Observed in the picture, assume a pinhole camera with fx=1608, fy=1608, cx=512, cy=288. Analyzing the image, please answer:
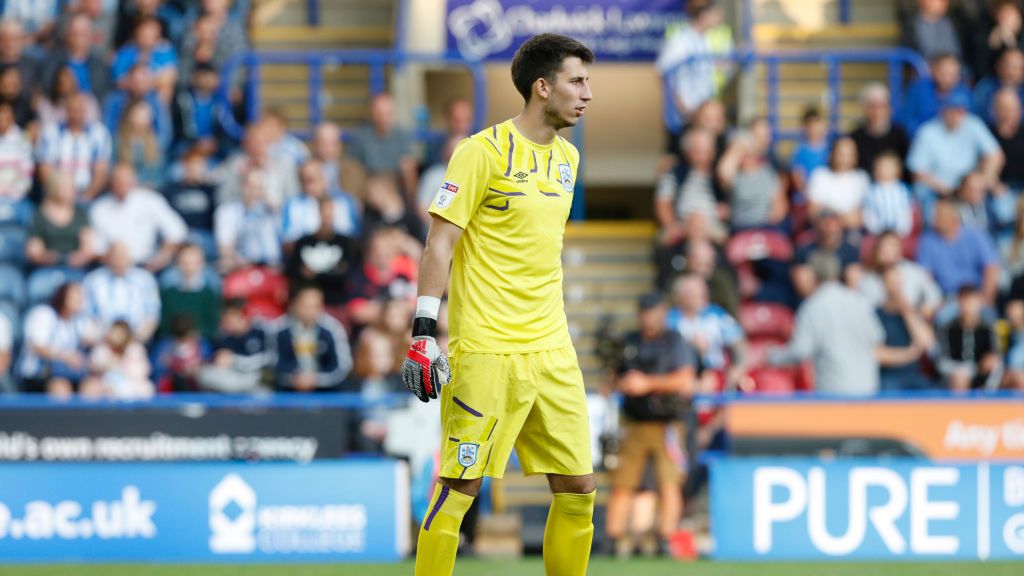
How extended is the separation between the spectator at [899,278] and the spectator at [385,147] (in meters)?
3.80

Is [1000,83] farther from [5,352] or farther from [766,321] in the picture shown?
[5,352]

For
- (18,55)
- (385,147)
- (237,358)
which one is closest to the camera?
(237,358)

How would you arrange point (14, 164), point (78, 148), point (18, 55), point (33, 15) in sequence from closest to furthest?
point (14, 164)
point (78, 148)
point (18, 55)
point (33, 15)

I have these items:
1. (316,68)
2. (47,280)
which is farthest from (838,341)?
(47,280)

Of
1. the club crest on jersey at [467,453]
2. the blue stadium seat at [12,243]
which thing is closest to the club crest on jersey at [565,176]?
the club crest on jersey at [467,453]

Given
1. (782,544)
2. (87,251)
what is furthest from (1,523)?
(782,544)

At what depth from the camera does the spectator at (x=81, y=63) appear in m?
14.4

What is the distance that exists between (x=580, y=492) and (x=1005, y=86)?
9218mm

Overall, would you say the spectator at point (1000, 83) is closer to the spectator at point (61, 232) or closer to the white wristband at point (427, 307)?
the spectator at point (61, 232)

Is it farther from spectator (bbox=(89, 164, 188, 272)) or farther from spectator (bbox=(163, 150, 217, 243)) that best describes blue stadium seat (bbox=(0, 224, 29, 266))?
spectator (bbox=(163, 150, 217, 243))

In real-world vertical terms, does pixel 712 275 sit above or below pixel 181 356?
above

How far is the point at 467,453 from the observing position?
6164 millimetres

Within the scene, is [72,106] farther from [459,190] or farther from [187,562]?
[459,190]

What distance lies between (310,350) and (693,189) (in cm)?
346
